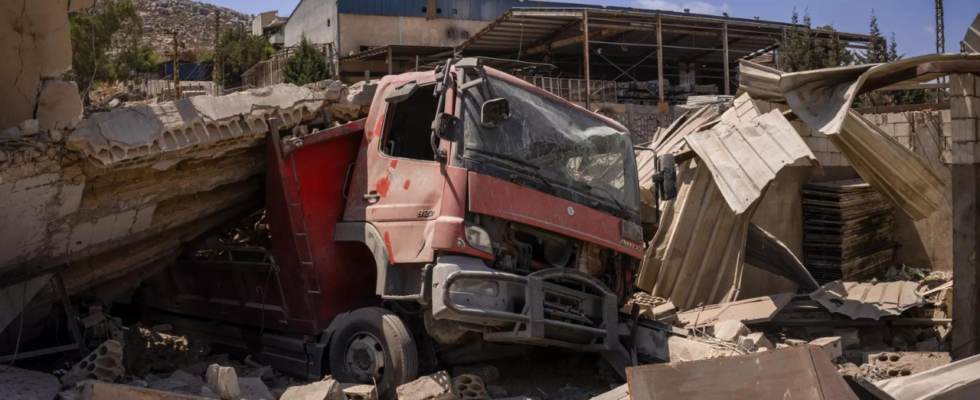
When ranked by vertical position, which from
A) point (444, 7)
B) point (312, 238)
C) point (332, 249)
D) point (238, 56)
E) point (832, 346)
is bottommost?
point (832, 346)

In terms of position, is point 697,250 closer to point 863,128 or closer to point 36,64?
point 863,128

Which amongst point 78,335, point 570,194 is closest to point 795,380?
point 570,194

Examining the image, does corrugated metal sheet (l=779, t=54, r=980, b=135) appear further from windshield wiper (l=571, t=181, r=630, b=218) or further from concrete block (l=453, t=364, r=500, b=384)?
concrete block (l=453, t=364, r=500, b=384)

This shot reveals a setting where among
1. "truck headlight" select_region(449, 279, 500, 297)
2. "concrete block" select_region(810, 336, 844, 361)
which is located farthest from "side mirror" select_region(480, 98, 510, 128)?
"concrete block" select_region(810, 336, 844, 361)

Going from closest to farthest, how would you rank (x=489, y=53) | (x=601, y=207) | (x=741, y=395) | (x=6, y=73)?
1. (x=741, y=395)
2. (x=6, y=73)
3. (x=601, y=207)
4. (x=489, y=53)

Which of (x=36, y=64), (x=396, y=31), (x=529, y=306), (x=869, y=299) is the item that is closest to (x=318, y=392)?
(x=529, y=306)

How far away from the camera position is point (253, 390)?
5688 mm

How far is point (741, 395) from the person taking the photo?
4055 millimetres

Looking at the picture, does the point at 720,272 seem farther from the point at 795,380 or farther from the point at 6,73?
the point at 6,73

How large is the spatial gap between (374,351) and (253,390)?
870mm

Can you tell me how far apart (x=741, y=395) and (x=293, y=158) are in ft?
12.8

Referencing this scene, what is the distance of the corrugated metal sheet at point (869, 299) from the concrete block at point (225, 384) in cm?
593

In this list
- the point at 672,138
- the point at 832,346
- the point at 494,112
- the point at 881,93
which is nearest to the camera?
the point at 494,112

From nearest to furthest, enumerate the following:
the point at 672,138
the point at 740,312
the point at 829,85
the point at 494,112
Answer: the point at 494,112, the point at 829,85, the point at 740,312, the point at 672,138
